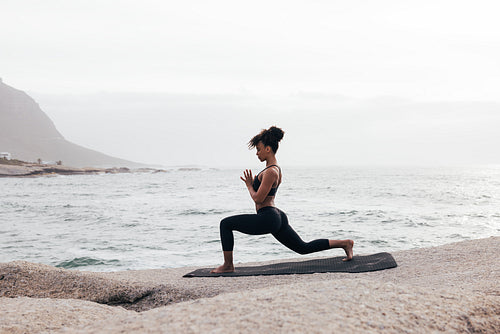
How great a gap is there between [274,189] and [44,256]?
7436 mm

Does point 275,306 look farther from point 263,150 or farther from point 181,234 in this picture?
point 181,234

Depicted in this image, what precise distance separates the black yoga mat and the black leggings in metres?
0.32

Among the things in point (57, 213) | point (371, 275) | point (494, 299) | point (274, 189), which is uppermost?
point (274, 189)

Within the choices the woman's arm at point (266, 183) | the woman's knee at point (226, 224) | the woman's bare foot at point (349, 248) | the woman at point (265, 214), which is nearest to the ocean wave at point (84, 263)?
the woman at point (265, 214)

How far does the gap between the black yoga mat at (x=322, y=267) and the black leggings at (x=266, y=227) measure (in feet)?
1.06

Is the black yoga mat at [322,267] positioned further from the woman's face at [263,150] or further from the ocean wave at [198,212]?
the ocean wave at [198,212]

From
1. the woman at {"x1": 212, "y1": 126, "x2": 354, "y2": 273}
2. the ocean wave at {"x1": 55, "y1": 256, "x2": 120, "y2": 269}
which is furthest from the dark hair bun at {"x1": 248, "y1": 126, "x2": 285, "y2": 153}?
the ocean wave at {"x1": 55, "y1": 256, "x2": 120, "y2": 269}

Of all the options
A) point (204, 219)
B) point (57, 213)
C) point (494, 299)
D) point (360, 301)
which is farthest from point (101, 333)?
point (57, 213)

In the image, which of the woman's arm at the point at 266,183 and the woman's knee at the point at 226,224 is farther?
the woman's knee at the point at 226,224

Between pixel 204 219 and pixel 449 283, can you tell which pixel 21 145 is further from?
pixel 449 283

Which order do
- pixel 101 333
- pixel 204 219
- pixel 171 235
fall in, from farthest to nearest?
pixel 204 219
pixel 171 235
pixel 101 333

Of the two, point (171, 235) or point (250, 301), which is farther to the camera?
point (171, 235)

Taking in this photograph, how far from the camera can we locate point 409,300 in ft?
9.28

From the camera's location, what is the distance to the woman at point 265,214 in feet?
18.2
